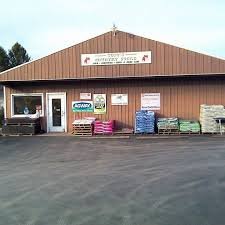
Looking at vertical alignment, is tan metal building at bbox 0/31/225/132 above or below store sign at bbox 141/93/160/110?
above

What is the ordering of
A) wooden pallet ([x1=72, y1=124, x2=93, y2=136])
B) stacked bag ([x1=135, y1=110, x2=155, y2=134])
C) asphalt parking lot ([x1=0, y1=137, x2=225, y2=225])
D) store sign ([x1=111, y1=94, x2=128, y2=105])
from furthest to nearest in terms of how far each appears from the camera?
store sign ([x1=111, y1=94, x2=128, y2=105]), wooden pallet ([x1=72, y1=124, x2=93, y2=136]), stacked bag ([x1=135, y1=110, x2=155, y2=134]), asphalt parking lot ([x1=0, y1=137, x2=225, y2=225])

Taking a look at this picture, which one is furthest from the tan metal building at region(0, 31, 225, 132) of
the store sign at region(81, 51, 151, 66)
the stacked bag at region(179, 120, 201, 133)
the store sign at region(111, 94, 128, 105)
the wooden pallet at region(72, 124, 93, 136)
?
the wooden pallet at region(72, 124, 93, 136)

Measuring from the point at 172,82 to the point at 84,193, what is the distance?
51.6 feet

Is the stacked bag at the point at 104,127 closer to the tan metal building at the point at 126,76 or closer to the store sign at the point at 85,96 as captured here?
the tan metal building at the point at 126,76

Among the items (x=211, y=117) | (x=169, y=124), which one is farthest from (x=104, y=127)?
(x=211, y=117)

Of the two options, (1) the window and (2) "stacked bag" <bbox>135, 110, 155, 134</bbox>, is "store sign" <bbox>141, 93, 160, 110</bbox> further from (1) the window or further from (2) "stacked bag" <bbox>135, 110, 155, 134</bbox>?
(1) the window

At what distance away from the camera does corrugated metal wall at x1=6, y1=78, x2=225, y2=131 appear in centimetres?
2308

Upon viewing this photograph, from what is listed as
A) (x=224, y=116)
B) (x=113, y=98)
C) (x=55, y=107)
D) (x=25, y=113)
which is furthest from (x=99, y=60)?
(x=224, y=116)

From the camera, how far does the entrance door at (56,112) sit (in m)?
24.5

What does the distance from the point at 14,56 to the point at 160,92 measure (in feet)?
116

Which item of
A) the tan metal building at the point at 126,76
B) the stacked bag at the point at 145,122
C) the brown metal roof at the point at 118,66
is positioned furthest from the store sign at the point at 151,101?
the brown metal roof at the point at 118,66

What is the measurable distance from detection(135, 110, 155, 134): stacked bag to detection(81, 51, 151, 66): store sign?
113 inches

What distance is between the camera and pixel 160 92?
23.5 m

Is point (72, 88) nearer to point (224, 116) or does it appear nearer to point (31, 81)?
point (31, 81)
